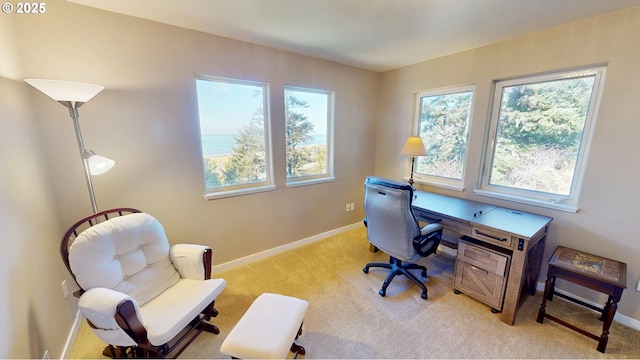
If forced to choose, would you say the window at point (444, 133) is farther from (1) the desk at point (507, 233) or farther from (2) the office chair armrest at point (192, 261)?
(2) the office chair armrest at point (192, 261)

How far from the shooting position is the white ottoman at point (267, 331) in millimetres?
1218

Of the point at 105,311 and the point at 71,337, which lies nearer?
the point at 105,311

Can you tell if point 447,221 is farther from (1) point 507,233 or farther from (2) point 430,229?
(1) point 507,233

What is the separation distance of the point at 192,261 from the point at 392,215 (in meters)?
1.68

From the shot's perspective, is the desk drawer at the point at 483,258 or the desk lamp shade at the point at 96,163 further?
the desk drawer at the point at 483,258

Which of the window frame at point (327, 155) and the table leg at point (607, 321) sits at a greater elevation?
the window frame at point (327, 155)

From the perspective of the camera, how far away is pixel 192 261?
5.91 feet

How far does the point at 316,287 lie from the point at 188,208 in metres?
1.50

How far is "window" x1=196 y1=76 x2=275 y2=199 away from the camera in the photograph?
2.37 meters

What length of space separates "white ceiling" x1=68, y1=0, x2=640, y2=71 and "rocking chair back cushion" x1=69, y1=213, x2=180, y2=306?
1609mm

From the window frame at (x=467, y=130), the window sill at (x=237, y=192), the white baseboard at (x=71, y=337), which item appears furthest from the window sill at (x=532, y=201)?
the white baseboard at (x=71, y=337)

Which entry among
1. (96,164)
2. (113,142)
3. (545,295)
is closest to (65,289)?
(96,164)

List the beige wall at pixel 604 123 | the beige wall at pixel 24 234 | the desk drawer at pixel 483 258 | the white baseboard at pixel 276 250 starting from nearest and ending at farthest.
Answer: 1. the beige wall at pixel 24 234
2. the beige wall at pixel 604 123
3. the desk drawer at pixel 483 258
4. the white baseboard at pixel 276 250

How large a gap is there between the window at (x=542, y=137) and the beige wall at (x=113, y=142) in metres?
Result: 2.13
